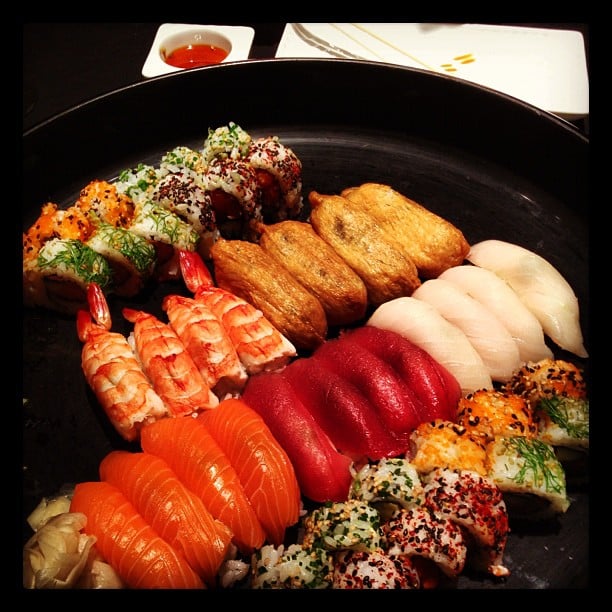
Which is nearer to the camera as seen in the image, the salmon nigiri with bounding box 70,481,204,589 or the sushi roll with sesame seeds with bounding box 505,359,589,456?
the salmon nigiri with bounding box 70,481,204,589

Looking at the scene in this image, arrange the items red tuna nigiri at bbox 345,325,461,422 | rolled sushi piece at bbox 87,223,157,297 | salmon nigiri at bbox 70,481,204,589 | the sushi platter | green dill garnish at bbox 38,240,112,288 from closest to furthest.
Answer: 1. salmon nigiri at bbox 70,481,204,589
2. red tuna nigiri at bbox 345,325,461,422
3. green dill garnish at bbox 38,240,112,288
4. rolled sushi piece at bbox 87,223,157,297
5. the sushi platter

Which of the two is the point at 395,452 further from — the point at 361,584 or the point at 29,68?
the point at 29,68

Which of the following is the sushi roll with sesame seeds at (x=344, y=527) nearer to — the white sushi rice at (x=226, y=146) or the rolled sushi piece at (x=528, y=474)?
the rolled sushi piece at (x=528, y=474)

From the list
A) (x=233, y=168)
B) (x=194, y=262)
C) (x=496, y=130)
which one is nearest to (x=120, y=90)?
(x=233, y=168)

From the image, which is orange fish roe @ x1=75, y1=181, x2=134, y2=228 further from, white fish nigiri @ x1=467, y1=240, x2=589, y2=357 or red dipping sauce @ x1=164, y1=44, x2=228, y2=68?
white fish nigiri @ x1=467, y1=240, x2=589, y2=357

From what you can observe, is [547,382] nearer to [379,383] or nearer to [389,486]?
[379,383]

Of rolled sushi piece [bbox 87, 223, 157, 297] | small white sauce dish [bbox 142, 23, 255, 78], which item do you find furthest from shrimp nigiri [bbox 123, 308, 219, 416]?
small white sauce dish [bbox 142, 23, 255, 78]

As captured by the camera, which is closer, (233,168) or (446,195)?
(233,168)
